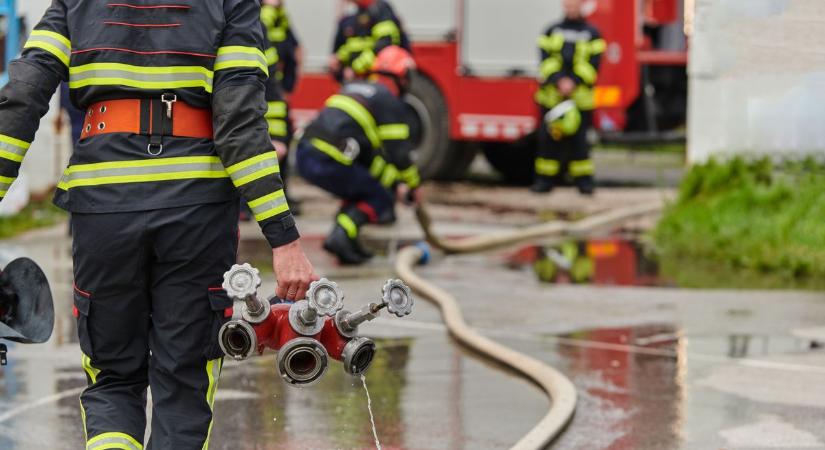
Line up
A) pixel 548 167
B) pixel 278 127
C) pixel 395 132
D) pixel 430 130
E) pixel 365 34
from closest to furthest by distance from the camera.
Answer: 1. pixel 395 132
2. pixel 278 127
3. pixel 365 34
4. pixel 548 167
5. pixel 430 130

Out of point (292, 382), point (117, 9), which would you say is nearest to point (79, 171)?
point (117, 9)

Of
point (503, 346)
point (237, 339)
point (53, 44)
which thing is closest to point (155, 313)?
point (237, 339)

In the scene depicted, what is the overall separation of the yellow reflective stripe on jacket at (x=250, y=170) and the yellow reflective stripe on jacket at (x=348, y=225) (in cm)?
538

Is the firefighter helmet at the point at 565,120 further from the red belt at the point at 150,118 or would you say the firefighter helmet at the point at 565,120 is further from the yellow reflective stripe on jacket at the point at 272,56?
the red belt at the point at 150,118

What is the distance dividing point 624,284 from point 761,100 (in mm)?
1795

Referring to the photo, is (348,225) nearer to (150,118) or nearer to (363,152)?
(363,152)

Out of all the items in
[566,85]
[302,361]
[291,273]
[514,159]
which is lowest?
[514,159]

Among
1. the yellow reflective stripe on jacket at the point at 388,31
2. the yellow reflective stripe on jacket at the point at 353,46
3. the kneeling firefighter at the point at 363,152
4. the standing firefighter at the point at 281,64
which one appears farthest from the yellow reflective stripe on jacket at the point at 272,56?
the kneeling firefighter at the point at 363,152

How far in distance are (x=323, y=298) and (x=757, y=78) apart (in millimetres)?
5972

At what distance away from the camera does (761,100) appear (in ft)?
31.8

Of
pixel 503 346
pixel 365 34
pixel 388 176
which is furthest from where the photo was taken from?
pixel 365 34

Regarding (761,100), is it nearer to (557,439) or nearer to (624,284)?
(624,284)

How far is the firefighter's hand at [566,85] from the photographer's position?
13641 millimetres

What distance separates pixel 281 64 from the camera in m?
12.5
